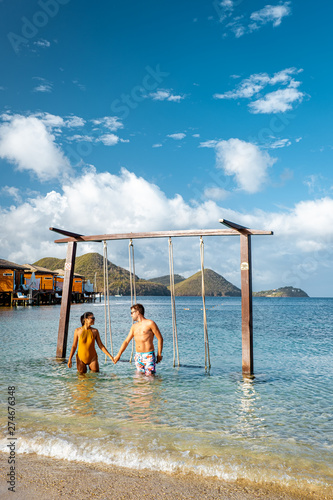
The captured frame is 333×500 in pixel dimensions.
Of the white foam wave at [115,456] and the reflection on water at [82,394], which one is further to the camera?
the reflection on water at [82,394]

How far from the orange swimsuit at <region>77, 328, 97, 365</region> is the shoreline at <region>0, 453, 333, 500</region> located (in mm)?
4082

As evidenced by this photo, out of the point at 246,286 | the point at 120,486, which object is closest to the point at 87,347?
the point at 246,286

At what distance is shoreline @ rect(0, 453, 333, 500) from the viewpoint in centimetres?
329

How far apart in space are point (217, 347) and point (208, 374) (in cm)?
767

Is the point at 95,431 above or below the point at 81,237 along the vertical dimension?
below

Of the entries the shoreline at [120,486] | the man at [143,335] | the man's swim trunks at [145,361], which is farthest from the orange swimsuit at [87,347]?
the shoreline at [120,486]

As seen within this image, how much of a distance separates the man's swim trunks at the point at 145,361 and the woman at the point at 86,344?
0.55 meters

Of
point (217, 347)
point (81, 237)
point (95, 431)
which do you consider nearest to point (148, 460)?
point (95, 431)

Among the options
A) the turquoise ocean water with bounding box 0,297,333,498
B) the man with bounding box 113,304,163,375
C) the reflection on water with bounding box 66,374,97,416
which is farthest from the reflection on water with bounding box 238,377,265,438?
the reflection on water with bounding box 66,374,97,416

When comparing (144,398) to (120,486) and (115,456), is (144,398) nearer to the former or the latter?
(115,456)

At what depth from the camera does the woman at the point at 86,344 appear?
26.1ft

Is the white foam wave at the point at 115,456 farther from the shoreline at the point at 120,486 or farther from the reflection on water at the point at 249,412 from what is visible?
the reflection on water at the point at 249,412

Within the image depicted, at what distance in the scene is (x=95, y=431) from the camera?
4.88 metres

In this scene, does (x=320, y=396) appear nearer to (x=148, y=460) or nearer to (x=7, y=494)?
(x=148, y=460)
